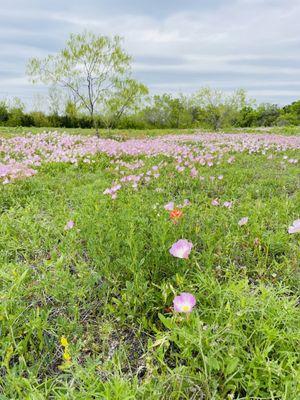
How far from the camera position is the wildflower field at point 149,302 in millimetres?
1551

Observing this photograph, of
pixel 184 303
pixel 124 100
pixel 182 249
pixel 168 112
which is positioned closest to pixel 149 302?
pixel 182 249

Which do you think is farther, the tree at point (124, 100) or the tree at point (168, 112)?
the tree at point (168, 112)

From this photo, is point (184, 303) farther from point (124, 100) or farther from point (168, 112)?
point (168, 112)

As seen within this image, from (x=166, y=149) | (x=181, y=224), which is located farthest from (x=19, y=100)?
(x=181, y=224)

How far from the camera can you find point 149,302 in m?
2.09

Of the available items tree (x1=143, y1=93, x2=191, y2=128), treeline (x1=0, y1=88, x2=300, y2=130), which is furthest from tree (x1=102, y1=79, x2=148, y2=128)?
tree (x1=143, y1=93, x2=191, y2=128)

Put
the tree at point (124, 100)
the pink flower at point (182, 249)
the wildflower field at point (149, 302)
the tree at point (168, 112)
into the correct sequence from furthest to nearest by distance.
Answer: the tree at point (168, 112), the tree at point (124, 100), the pink flower at point (182, 249), the wildflower field at point (149, 302)

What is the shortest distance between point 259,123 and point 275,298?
53.6 m

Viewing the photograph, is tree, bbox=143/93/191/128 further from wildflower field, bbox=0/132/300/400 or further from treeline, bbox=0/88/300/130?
wildflower field, bbox=0/132/300/400

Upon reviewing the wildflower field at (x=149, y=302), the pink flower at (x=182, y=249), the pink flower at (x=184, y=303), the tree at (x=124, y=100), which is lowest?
the wildflower field at (x=149, y=302)

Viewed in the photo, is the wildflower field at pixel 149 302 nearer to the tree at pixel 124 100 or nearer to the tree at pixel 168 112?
the tree at pixel 124 100

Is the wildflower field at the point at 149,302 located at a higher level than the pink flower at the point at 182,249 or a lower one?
lower

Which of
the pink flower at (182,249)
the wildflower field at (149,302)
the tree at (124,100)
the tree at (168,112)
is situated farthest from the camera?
the tree at (168,112)

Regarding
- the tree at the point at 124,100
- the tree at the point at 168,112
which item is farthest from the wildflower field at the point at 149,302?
the tree at the point at 168,112
